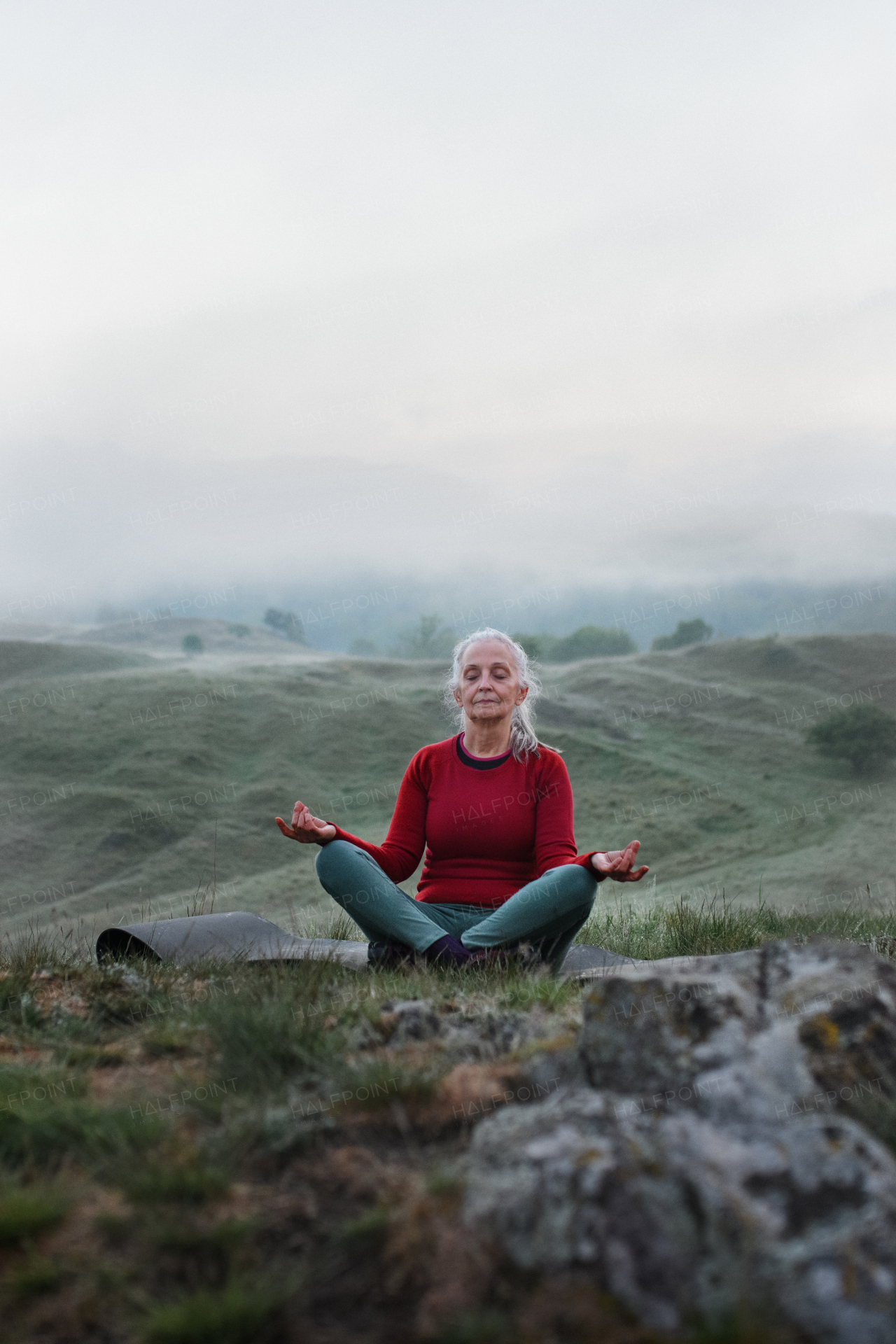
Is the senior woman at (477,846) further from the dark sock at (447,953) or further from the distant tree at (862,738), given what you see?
the distant tree at (862,738)

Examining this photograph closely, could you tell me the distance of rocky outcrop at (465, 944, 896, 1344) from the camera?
6.67 feet

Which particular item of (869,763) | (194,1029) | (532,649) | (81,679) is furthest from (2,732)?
(194,1029)

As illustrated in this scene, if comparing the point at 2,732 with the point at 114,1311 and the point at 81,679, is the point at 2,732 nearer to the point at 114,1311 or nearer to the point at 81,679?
the point at 81,679

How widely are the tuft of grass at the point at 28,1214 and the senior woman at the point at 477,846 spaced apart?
237 centimetres

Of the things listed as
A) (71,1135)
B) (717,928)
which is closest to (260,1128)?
(71,1135)

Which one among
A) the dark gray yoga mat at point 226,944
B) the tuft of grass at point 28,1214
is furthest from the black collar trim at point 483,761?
the tuft of grass at point 28,1214

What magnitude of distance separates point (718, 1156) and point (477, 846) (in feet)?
10.1

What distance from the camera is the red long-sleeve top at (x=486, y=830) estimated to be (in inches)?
206

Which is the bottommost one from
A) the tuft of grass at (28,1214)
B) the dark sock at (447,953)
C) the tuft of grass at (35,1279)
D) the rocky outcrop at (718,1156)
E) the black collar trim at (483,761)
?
the dark sock at (447,953)

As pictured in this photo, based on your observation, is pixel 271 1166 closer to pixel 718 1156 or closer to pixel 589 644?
pixel 718 1156

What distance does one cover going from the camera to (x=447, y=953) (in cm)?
478

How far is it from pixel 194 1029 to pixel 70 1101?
0.71 metres

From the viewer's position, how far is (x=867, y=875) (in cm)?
1672

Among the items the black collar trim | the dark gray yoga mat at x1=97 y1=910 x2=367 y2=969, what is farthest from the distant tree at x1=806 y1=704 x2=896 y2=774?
the dark gray yoga mat at x1=97 y1=910 x2=367 y2=969
